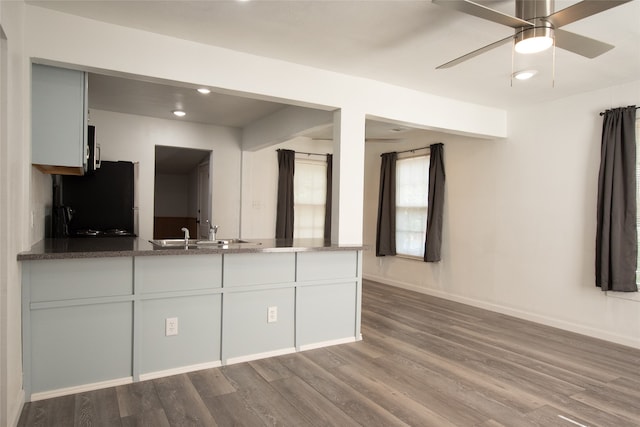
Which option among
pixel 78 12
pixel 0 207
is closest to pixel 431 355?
pixel 0 207

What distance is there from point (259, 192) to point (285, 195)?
0.41m

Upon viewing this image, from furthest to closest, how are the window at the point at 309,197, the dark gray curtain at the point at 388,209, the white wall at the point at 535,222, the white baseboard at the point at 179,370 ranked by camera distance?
the window at the point at 309,197 → the dark gray curtain at the point at 388,209 → the white wall at the point at 535,222 → the white baseboard at the point at 179,370

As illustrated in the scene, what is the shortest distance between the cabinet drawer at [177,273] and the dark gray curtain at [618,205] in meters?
3.65

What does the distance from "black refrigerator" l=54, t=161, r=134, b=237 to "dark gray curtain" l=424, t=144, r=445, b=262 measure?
3.97 meters

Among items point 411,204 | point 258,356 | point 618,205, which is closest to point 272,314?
point 258,356

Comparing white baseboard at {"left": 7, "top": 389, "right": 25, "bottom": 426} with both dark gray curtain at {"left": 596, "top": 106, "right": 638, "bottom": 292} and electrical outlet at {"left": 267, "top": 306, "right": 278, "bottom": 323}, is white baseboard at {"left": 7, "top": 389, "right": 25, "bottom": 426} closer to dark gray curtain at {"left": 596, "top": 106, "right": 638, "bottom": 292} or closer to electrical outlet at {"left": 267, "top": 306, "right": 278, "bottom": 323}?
electrical outlet at {"left": 267, "top": 306, "right": 278, "bottom": 323}

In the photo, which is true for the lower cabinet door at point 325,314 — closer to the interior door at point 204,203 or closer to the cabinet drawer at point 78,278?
the cabinet drawer at point 78,278

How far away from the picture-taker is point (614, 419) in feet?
8.27

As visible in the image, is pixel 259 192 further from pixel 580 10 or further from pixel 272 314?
pixel 580 10

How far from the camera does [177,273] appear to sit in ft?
10.1

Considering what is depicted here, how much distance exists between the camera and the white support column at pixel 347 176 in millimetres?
3854

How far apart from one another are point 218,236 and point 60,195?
7.05ft

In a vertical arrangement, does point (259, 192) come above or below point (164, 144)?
below

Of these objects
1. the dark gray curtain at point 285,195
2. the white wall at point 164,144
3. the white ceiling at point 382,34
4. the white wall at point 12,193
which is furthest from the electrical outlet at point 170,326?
the dark gray curtain at point 285,195
